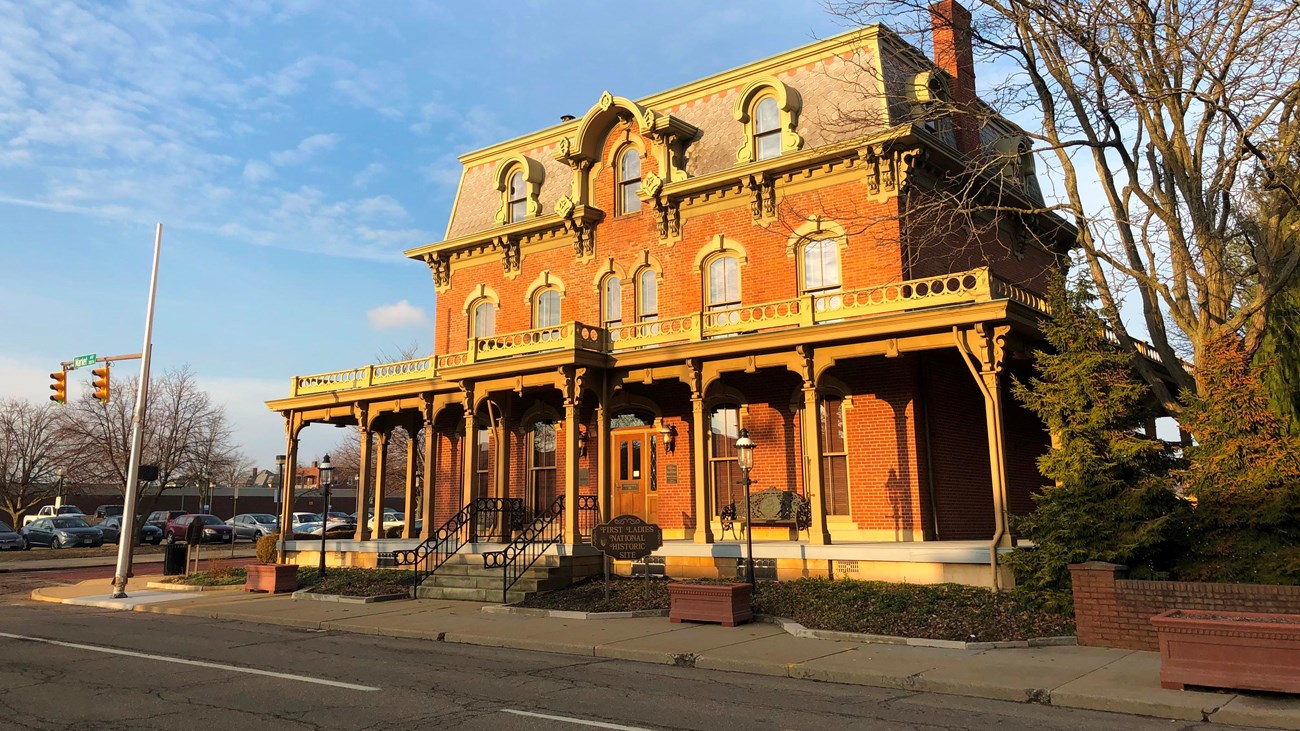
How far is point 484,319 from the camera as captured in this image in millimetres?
26000

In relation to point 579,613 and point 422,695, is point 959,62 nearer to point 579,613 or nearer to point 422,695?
point 579,613

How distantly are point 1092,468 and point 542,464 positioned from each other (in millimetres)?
14761

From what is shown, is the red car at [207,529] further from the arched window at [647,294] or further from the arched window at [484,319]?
the arched window at [647,294]

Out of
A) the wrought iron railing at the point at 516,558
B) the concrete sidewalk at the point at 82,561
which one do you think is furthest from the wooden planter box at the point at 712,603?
the concrete sidewalk at the point at 82,561

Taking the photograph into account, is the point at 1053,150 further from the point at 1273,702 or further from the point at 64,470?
the point at 64,470

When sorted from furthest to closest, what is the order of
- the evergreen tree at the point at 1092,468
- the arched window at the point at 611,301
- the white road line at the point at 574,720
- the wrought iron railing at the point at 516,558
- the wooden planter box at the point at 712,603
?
the arched window at the point at 611,301, the wrought iron railing at the point at 516,558, the wooden planter box at the point at 712,603, the evergreen tree at the point at 1092,468, the white road line at the point at 574,720

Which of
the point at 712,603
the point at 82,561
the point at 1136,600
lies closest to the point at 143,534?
the point at 82,561

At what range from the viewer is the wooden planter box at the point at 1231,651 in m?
8.21

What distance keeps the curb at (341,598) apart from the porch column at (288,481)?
19.2ft

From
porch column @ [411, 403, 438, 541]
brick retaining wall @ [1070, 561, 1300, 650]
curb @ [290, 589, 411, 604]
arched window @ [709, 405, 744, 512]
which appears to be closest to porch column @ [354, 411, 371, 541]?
porch column @ [411, 403, 438, 541]

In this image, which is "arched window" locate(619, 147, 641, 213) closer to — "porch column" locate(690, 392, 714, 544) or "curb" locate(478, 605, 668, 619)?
"porch column" locate(690, 392, 714, 544)

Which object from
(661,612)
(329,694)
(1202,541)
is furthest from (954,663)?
(329,694)

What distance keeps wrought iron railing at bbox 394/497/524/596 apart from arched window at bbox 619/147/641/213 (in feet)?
27.1

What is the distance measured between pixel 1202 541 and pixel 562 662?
8.89 metres
